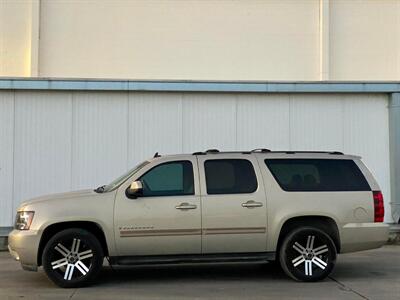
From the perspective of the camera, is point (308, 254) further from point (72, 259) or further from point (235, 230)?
point (72, 259)

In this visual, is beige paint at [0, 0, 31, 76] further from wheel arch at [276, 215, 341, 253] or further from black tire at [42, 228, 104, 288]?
wheel arch at [276, 215, 341, 253]

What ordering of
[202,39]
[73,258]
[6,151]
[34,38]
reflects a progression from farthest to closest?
1. [202,39]
2. [34,38]
3. [6,151]
4. [73,258]

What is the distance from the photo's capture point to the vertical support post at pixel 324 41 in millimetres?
16250

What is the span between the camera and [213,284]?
849 cm

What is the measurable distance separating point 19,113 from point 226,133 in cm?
465

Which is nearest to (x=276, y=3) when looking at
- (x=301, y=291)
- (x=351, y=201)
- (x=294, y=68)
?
(x=294, y=68)

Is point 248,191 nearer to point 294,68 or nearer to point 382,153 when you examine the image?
point 382,153

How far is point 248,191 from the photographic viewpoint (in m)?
8.48

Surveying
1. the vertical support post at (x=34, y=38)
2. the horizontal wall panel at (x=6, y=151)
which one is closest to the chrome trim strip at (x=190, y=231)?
the horizontal wall panel at (x=6, y=151)

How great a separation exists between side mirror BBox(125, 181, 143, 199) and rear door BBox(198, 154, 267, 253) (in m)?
0.90

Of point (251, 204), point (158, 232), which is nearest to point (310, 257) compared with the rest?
point (251, 204)

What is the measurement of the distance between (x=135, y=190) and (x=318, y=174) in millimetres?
2782

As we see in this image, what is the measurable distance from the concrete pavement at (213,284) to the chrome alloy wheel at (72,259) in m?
0.25

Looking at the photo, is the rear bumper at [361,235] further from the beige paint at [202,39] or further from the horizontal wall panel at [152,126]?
the beige paint at [202,39]
